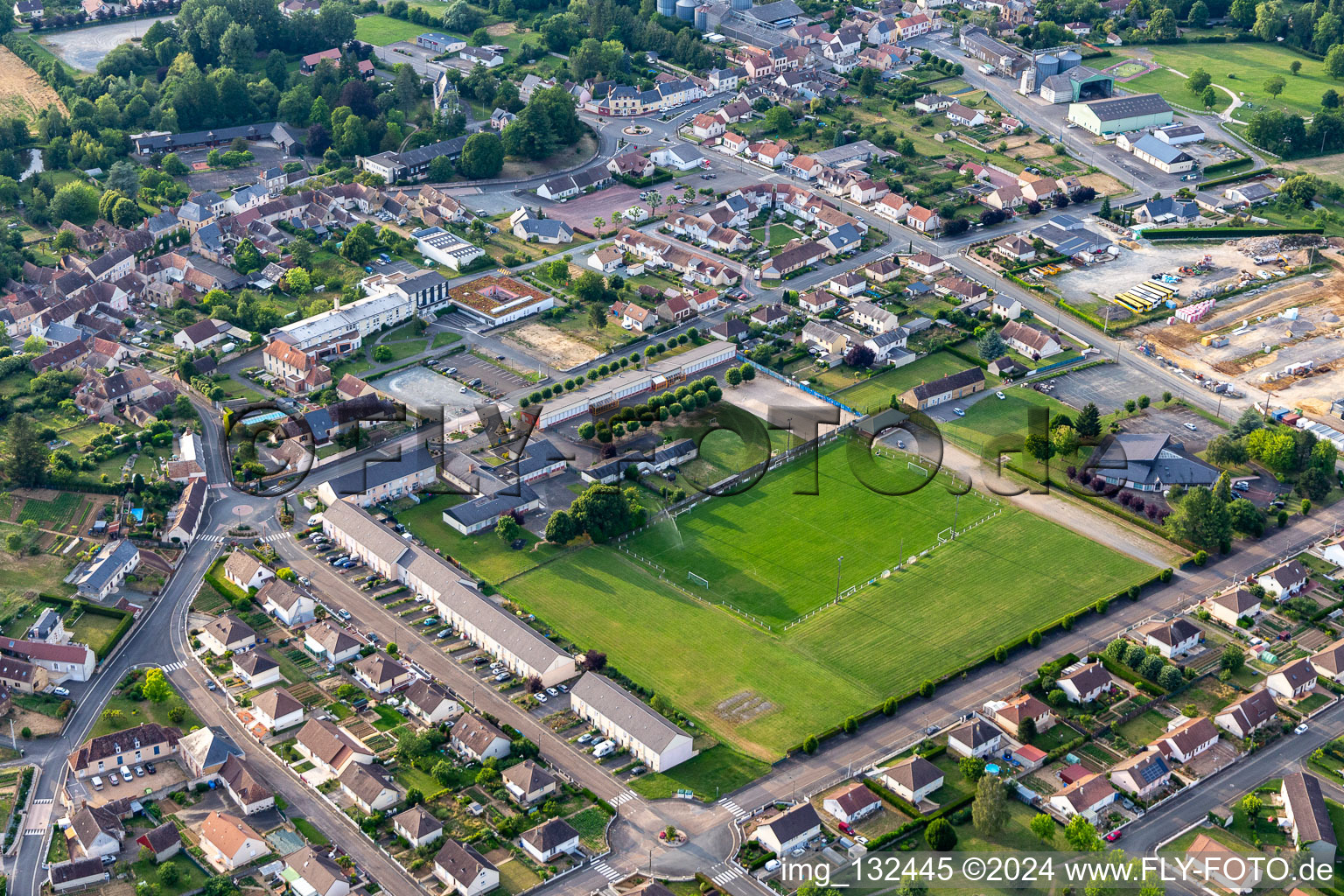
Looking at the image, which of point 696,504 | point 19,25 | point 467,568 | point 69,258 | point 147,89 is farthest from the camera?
point 19,25

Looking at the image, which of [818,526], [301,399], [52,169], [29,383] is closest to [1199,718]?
[818,526]

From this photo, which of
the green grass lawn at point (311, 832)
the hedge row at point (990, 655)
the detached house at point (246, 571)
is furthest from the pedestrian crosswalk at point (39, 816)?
the hedge row at point (990, 655)

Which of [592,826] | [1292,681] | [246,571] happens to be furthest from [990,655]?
[246,571]

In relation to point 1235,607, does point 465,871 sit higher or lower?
lower

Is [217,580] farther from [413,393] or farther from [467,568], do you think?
[413,393]

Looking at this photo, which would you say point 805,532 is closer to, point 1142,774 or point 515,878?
point 1142,774

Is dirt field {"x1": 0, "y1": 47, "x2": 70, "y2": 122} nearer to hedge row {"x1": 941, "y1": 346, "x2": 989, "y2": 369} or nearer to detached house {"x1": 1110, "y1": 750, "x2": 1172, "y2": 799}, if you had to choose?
hedge row {"x1": 941, "y1": 346, "x2": 989, "y2": 369}
